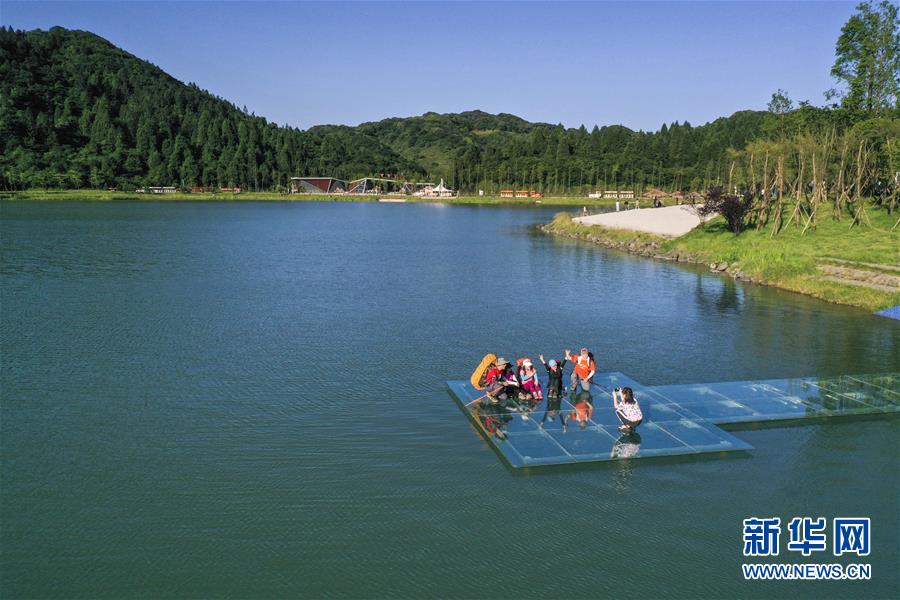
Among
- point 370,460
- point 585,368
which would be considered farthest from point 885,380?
point 370,460

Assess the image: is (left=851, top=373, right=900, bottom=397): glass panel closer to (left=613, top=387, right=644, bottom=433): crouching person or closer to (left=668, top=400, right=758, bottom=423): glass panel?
(left=668, top=400, right=758, bottom=423): glass panel

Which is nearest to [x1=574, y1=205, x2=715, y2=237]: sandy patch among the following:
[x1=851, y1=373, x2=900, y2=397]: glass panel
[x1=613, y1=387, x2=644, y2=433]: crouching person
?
[x1=851, y1=373, x2=900, y2=397]: glass panel

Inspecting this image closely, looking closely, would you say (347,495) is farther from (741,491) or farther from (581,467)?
(741,491)

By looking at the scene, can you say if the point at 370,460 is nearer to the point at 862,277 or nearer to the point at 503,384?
the point at 503,384

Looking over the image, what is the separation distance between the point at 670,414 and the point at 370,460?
9.08m

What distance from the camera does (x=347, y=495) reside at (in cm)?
1552

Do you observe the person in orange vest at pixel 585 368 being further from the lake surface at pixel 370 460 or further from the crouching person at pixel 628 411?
the lake surface at pixel 370 460

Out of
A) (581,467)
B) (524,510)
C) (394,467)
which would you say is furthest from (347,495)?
(581,467)

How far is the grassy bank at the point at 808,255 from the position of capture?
129 feet

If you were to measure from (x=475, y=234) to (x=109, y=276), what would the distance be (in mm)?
57716

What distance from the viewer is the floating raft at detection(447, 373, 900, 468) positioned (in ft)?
57.0

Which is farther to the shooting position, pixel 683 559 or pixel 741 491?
pixel 741 491

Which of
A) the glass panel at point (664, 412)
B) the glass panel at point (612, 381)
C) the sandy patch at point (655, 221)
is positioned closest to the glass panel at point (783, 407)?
the glass panel at point (664, 412)

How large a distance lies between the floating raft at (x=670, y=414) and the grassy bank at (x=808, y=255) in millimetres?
17693
